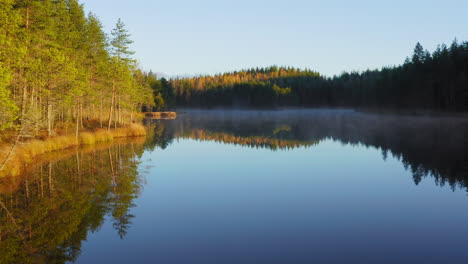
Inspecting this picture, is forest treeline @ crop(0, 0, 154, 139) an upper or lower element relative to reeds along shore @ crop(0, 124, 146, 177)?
upper

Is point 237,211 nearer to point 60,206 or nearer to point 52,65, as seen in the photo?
point 60,206

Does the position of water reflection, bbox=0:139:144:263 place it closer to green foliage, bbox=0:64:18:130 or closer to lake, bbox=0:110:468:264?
lake, bbox=0:110:468:264

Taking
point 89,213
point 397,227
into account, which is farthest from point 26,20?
point 397,227

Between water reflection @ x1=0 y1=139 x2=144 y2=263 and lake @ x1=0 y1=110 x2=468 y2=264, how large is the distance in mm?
48

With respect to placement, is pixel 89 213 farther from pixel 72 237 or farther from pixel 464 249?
pixel 464 249

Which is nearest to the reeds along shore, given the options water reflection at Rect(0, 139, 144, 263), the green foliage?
water reflection at Rect(0, 139, 144, 263)

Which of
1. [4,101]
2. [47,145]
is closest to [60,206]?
[4,101]

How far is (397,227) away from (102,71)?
1574 inches

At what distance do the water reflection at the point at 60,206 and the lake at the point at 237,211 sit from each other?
48mm

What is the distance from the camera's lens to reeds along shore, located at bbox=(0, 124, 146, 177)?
20094 millimetres

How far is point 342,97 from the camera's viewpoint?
167 meters

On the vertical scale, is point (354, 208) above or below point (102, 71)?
below

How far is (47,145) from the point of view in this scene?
28.8 meters

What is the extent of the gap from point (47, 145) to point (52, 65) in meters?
6.75
